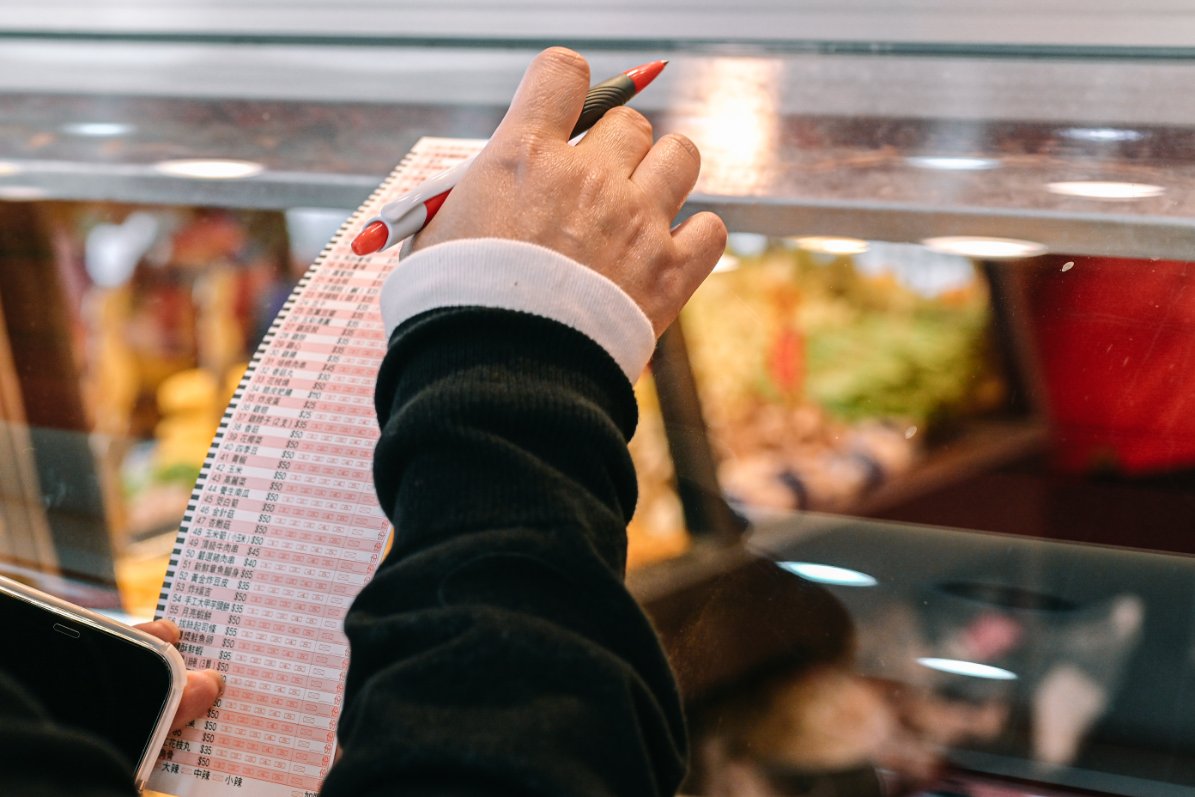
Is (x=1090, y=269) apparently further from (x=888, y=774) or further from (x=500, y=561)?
(x=500, y=561)

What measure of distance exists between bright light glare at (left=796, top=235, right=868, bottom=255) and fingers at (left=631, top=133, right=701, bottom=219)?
29cm

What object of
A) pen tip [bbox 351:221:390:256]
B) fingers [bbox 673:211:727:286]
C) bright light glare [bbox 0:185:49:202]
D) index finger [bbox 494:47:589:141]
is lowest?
bright light glare [bbox 0:185:49:202]

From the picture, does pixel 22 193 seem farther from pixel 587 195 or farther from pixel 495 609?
pixel 495 609

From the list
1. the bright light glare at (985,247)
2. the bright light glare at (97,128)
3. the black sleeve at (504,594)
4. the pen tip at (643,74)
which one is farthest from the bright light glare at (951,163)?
the bright light glare at (97,128)

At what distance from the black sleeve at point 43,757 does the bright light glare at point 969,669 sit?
0.65m

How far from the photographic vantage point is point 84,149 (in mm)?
1466

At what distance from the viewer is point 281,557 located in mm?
938

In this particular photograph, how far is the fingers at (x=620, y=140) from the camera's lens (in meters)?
0.82

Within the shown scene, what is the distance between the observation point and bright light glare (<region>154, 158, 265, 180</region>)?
4.50 ft

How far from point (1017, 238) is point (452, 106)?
0.75 metres

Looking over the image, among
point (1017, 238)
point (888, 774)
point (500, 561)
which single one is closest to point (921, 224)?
point (1017, 238)

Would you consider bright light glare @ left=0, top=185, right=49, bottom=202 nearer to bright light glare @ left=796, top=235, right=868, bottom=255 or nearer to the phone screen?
the phone screen

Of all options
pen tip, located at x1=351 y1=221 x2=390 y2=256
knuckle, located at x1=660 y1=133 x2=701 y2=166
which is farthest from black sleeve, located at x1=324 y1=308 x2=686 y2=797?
knuckle, located at x1=660 y1=133 x2=701 y2=166

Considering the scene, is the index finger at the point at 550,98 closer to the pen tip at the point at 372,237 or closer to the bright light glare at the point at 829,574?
the pen tip at the point at 372,237
